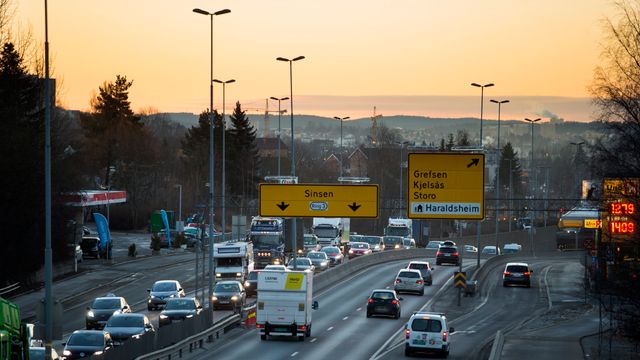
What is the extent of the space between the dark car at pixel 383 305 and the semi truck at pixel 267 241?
19.0 meters

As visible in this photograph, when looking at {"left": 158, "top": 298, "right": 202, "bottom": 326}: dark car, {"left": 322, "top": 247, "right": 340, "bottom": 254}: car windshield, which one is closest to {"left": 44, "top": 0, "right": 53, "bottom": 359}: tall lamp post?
{"left": 158, "top": 298, "right": 202, "bottom": 326}: dark car

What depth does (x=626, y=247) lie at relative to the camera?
4094 centimetres

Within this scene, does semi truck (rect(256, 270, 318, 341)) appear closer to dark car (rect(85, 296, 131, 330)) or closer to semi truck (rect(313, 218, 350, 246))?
dark car (rect(85, 296, 131, 330))

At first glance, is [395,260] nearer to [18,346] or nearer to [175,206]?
[175,206]

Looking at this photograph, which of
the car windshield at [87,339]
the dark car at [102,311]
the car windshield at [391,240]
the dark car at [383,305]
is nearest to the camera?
the car windshield at [87,339]

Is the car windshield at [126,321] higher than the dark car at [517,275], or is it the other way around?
the car windshield at [126,321]

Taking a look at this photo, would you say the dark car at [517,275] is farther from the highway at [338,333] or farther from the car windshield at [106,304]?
the car windshield at [106,304]

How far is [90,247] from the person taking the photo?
282ft

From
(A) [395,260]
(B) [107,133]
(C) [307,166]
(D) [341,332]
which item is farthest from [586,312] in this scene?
(C) [307,166]

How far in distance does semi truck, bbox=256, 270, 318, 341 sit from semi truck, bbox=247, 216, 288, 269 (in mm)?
28011

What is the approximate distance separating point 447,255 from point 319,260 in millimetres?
12899

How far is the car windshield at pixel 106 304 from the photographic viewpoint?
47.3 m

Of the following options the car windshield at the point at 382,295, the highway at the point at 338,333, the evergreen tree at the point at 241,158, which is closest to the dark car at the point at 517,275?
the highway at the point at 338,333

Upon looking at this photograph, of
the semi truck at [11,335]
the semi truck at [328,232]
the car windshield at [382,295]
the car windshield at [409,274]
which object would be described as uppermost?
the semi truck at [11,335]
